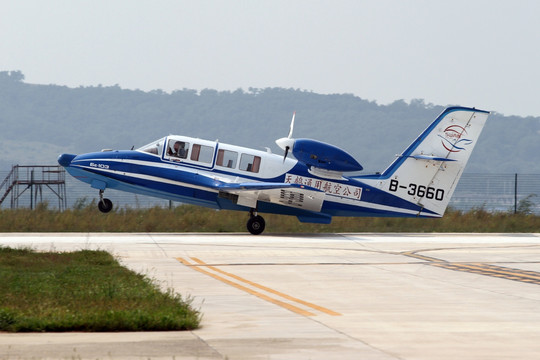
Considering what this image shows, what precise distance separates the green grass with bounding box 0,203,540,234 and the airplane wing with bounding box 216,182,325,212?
2.58 meters

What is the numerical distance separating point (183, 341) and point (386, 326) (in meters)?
2.72

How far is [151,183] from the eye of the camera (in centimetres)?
3058

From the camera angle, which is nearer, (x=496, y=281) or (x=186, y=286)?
(x=186, y=286)

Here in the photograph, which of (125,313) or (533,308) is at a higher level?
(533,308)

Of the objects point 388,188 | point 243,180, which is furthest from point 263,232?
point 388,188

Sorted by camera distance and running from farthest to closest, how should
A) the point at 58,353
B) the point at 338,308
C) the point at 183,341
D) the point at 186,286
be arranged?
1. the point at 186,286
2. the point at 338,308
3. the point at 183,341
4. the point at 58,353

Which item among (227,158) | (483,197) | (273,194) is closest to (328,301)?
(273,194)

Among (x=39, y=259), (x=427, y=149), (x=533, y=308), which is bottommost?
(x=39, y=259)

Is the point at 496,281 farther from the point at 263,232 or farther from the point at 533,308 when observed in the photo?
the point at 263,232

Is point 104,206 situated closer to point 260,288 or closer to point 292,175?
point 292,175

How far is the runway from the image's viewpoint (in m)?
9.27

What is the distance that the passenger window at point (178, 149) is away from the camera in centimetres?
3044

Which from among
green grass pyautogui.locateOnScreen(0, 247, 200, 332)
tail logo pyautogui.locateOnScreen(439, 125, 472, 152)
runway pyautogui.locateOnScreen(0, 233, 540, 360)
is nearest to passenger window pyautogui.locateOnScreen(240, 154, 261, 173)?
runway pyautogui.locateOnScreen(0, 233, 540, 360)

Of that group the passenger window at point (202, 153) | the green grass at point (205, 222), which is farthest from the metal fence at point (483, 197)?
the passenger window at point (202, 153)
